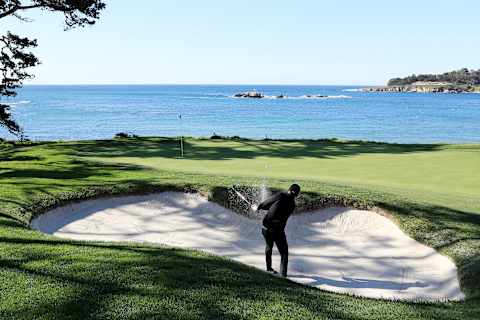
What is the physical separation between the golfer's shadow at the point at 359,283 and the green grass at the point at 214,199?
1.04m

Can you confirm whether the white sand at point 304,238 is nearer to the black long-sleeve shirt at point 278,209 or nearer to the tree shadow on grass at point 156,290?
the black long-sleeve shirt at point 278,209

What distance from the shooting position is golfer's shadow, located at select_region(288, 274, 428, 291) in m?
10.8

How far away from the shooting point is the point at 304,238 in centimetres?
1380

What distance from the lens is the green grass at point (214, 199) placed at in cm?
736

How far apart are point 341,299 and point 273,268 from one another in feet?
11.7

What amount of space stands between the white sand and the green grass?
380mm

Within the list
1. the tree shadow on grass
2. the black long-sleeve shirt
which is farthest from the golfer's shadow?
the tree shadow on grass

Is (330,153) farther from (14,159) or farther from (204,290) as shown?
(204,290)

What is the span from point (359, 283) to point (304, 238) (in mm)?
2876

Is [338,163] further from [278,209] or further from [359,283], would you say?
[278,209]

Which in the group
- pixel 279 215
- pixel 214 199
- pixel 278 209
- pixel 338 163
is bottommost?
pixel 338 163

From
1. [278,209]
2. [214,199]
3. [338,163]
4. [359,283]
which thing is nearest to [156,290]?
[278,209]

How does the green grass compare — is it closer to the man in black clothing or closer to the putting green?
the putting green

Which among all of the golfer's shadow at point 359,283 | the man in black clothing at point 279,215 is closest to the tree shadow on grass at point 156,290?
the man in black clothing at point 279,215
